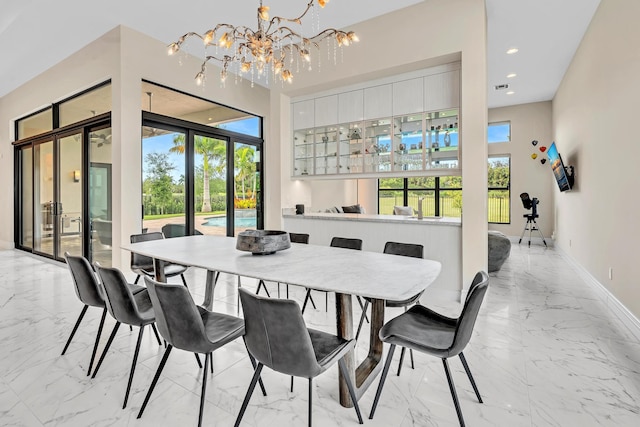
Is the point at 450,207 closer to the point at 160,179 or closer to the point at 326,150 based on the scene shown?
the point at 326,150

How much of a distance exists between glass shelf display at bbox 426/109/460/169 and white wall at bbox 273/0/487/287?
399mm

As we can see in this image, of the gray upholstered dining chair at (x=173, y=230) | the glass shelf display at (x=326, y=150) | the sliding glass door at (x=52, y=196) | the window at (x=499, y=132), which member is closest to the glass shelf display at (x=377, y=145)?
the glass shelf display at (x=326, y=150)

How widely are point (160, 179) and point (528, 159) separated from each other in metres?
8.35

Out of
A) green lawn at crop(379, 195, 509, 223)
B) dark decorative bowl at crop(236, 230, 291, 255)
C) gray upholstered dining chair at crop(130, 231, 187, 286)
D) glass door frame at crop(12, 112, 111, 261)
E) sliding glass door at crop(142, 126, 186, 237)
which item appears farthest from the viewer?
green lawn at crop(379, 195, 509, 223)

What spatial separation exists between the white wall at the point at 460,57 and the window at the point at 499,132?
5.40 m

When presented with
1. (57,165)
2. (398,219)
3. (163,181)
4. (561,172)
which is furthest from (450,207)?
(57,165)

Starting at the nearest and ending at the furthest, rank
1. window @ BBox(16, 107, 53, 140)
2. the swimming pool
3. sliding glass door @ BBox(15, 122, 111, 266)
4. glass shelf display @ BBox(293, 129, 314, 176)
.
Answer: sliding glass door @ BBox(15, 122, 111, 266), glass shelf display @ BBox(293, 129, 314, 176), the swimming pool, window @ BBox(16, 107, 53, 140)

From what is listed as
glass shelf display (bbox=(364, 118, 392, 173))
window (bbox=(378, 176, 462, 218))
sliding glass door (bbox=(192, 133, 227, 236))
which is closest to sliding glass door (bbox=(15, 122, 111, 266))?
sliding glass door (bbox=(192, 133, 227, 236))

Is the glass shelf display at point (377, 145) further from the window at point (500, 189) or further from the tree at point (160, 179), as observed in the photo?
the window at point (500, 189)

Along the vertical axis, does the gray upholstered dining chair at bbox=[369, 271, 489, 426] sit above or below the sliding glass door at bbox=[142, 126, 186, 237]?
below

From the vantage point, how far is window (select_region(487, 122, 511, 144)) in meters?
8.33

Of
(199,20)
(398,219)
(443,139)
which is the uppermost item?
(199,20)

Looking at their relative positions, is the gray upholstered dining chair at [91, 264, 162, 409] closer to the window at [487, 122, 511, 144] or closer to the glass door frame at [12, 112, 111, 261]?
the glass door frame at [12, 112, 111, 261]

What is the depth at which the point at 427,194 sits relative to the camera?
909cm
